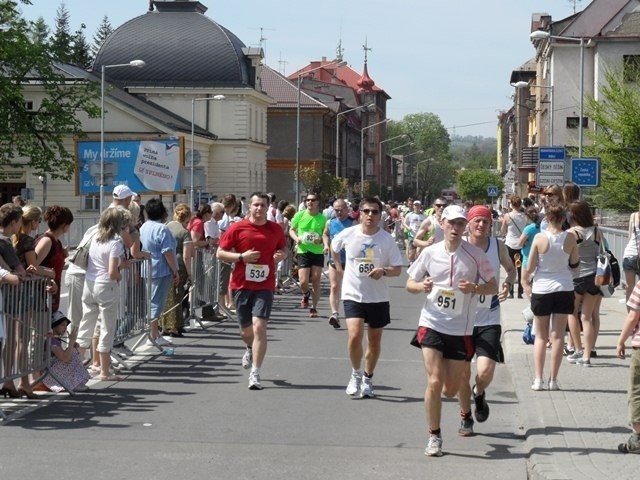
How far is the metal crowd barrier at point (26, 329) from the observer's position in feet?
33.8

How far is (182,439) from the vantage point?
9.20m

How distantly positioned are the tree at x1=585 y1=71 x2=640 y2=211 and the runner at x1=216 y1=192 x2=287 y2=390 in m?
31.3

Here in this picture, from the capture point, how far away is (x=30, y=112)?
55469 millimetres

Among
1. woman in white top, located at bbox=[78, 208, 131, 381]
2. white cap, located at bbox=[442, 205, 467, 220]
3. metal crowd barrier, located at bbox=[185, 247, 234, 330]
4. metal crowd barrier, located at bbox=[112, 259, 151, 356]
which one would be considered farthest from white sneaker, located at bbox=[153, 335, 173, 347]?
white cap, located at bbox=[442, 205, 467, 220]

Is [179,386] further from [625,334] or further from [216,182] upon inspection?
[216,182]

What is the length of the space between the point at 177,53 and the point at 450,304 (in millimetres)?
73313

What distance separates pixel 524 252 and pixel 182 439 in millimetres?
10403

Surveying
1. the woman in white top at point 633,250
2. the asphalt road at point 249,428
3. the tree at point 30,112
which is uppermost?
the tree at point 30,112

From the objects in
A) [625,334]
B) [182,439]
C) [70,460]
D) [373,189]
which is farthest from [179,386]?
[373,189]

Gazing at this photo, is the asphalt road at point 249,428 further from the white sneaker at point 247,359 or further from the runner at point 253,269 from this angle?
the runner at point 253,269

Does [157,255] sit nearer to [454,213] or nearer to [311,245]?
[311,245]

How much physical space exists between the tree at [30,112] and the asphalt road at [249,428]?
4016cm

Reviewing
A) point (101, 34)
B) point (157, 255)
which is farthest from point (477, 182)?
point (157, 255)

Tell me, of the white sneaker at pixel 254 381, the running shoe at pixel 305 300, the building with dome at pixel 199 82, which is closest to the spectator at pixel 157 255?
the white sneaker at pixel 254 381
